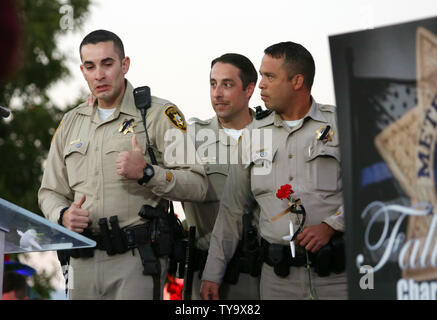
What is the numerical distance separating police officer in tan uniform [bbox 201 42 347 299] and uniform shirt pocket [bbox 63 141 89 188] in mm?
861

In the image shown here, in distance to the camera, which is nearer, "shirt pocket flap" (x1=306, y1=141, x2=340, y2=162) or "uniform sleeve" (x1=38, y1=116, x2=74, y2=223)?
"shirt pocket flap" (x1=306, y1=141, x2=340, y2=162)

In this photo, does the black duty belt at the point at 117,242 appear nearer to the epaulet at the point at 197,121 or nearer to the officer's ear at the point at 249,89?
the epaulet at the point at 197,121

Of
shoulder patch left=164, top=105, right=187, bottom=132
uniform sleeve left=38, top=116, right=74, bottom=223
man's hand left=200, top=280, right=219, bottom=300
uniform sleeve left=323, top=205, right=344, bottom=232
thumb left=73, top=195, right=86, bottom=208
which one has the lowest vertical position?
man's hand left=200, top=280, right=219, bottom=300

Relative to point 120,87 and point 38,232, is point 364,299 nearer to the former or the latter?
point 38,232

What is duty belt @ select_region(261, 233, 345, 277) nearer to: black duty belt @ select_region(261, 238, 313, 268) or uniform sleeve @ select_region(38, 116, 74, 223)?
black duty belt @ select_region(261, 238, 313, 268)

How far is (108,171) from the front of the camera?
4598mm

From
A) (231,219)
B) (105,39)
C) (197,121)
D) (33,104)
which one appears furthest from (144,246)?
(33,104)

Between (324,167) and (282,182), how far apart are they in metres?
0.25

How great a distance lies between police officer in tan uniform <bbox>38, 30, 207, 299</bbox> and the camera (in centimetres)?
440

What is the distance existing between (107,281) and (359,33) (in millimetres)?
2250

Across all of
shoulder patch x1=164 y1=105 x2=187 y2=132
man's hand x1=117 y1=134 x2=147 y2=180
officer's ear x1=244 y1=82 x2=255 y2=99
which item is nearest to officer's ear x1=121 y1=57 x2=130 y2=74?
shoulder patch x1=164 y1=105 x2=187 y2=132

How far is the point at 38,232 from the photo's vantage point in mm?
3646

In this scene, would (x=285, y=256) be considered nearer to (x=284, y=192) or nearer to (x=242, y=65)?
(x=284, y=192)
